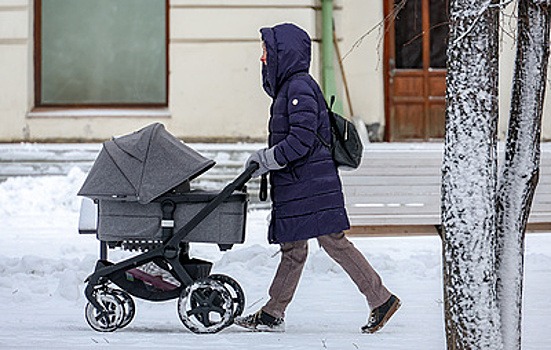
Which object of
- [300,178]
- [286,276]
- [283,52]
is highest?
[283,52]

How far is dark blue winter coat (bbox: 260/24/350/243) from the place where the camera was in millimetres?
5527

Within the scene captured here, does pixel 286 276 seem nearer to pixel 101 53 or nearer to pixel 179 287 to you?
pixel 179 287

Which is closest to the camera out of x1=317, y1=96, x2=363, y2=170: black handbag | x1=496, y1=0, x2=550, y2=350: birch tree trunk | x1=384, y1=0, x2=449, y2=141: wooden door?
x1=496, y1=0, x2=550, y2=350: birch tree trunk

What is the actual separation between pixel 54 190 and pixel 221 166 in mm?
1858

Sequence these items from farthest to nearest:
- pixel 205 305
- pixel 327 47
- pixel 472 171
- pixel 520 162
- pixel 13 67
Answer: pixel 327 47
pixel 13 67
pixel 205 305
pixel 520 162
pixel 472 171

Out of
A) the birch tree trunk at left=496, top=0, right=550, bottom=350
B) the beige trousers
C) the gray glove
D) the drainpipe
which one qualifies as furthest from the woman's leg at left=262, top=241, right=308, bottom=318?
the drainpipe

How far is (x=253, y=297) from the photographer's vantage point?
22.6 feet

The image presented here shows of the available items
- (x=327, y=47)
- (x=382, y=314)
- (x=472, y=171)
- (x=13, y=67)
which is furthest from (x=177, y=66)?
(x=472, y=171)

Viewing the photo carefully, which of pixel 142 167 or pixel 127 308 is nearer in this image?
pixel 142 167

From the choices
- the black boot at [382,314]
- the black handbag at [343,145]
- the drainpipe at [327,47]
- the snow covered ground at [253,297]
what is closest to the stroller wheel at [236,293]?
the snow covered ground at [253,297]

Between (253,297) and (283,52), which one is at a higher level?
(283,52)

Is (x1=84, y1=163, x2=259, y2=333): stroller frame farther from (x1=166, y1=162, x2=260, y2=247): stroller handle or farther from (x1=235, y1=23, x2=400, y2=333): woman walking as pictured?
(x1=235, y1=23, x2=400, y2=333): woman walking

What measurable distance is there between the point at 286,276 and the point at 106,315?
1006 millimetres

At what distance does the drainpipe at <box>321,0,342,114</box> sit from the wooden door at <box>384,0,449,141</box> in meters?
1.56
